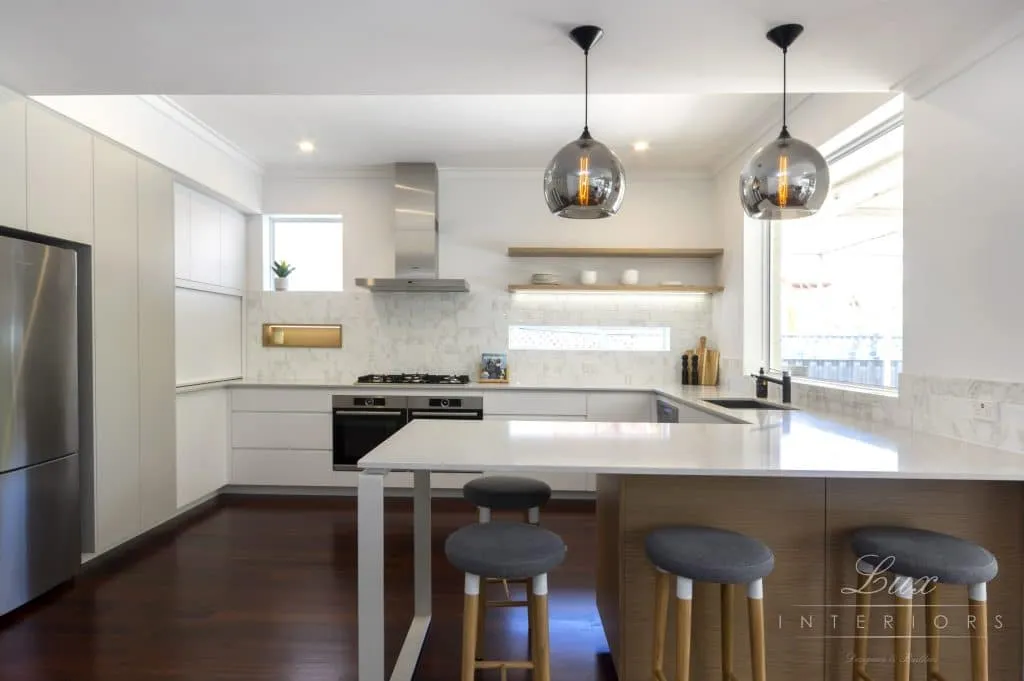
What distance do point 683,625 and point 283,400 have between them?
358cm

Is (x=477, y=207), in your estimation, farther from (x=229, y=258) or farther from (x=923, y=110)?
(x=923, y=110)

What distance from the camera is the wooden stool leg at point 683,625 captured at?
1.51m

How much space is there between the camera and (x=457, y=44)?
206cm

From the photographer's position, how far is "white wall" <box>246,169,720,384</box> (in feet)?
15.3

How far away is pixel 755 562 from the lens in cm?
146

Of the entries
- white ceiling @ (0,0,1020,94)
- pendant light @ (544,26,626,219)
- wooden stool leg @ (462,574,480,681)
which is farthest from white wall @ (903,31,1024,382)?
wooden stool leg @ (462,574,480,681)

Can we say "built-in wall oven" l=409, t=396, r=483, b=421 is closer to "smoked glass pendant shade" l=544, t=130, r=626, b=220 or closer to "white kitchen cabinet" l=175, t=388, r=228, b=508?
"white kitchen cabinet" l=175, t=388, r=228, b=508

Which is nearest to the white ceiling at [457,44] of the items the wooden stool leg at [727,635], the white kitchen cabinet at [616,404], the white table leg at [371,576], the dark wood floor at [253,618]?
the white table leg at [371,576]

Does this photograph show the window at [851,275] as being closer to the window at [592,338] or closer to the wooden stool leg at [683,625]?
the window at [592,338]

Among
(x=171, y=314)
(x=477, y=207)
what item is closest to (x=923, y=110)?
(x=477, y=207)

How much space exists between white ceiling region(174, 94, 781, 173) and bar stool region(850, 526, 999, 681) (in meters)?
2.55

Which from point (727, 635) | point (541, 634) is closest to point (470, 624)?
point (541, 634)

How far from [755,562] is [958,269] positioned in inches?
58.4

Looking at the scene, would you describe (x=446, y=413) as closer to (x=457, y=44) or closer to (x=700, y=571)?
(x=457, y=44)
